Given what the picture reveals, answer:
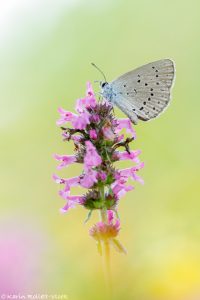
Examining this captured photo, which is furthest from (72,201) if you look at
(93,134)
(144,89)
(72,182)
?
(144,89)

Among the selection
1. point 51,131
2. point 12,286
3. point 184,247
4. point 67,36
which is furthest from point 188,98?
point 12,286

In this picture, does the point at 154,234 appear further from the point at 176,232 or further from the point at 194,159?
the point at 194,159

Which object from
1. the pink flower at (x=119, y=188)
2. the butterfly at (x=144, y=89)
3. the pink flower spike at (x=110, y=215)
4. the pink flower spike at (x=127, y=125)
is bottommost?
the pink flower spike at (x=110, y=215)

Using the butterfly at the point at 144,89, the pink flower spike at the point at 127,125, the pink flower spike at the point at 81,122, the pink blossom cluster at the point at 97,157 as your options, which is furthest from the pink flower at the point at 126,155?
the butterfly at the point at 144,89

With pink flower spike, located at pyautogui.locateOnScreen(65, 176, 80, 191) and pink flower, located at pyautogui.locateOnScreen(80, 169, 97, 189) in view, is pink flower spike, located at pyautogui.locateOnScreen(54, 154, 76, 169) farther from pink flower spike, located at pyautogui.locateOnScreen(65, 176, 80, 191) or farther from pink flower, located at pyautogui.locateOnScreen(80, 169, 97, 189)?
pink flower, located at pyautogui.locateOnScreen(80, 169, 97, 189)

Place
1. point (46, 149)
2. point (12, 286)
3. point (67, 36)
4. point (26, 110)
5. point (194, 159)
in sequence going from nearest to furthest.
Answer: point (12, 286) < point (194, 159) < point (46, 149) < point (26, 110) < point (67, 36)

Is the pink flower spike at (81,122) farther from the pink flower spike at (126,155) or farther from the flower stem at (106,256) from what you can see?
the flower stem at (106,256)

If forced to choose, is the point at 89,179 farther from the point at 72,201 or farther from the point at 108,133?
the point at 72,201

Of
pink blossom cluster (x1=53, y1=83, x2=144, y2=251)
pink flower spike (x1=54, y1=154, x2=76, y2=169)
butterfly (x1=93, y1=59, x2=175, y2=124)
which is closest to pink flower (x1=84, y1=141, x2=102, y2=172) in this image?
A: pink blossom cluster (x1=53, y1=83, x2=144, y2=251)
